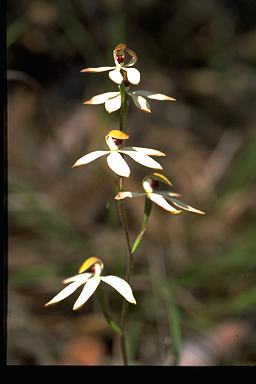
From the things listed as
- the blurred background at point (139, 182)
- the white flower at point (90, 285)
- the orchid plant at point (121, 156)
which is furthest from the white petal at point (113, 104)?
the blurred background at point (139, 182)

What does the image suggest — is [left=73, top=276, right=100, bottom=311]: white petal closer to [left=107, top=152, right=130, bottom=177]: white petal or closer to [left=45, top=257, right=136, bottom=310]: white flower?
[left=45, top=257, right=136, bottom=310]: white flower

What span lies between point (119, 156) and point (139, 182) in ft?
4.94

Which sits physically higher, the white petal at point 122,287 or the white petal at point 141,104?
the white petal at point 141,104

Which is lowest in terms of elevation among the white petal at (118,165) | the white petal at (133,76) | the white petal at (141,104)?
the white petal at (118,165)

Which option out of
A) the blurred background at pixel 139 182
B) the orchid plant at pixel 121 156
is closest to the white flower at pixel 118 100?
the orchid plant at pixel 121 156

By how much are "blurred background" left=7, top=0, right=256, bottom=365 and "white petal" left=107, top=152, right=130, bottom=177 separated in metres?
0.54

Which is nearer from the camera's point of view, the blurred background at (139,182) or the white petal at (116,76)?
the white petal at (116,76)

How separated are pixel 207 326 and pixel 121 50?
1.09 meters

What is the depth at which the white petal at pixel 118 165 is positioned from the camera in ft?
2.72

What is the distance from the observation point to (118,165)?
2.77 feet

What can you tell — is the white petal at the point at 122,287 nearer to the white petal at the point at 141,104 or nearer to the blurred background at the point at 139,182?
the white petal at the point at 141,104

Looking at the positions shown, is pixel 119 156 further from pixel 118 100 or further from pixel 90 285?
pixel 90 285

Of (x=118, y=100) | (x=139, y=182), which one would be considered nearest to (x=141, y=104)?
(x=118, y=100)

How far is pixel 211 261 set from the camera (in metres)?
1.92
